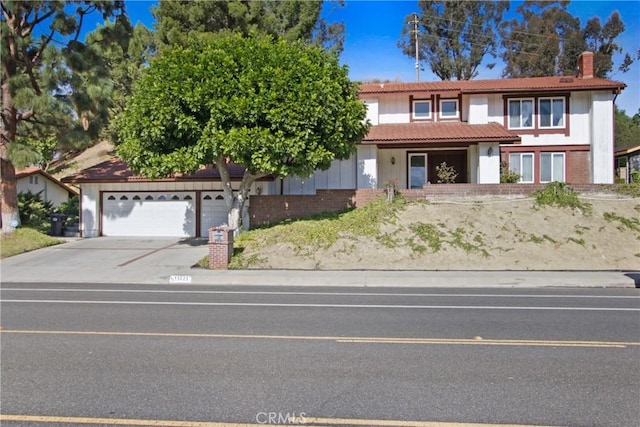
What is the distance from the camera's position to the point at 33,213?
88.9ft

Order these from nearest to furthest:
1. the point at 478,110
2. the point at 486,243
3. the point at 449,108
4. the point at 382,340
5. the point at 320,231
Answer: the point at 382,340, the point at 486,243, the point at 320,231, the point at 478,110, the point at 449,108

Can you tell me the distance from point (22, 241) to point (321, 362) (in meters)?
19.3

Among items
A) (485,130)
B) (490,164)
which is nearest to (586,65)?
(485,130)

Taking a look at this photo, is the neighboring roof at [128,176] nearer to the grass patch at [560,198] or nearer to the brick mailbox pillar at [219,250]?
the brick mailbox pillar at [219,250]

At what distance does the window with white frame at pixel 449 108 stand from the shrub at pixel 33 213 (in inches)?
839

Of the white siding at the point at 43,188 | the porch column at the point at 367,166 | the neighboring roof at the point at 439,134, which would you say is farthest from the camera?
the white siding at the point at 43,188

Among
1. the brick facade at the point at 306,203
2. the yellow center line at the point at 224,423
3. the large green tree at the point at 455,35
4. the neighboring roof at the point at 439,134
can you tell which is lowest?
the yellow center line at the point at 224,423

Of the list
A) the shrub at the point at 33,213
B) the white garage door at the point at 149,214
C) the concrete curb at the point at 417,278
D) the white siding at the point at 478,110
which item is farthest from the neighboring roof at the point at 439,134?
the shrub at the point at 33,213

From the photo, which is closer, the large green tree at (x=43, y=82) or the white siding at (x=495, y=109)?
the large green tree at (x=43, y=82)

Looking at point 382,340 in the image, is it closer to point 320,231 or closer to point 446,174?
point 320,231

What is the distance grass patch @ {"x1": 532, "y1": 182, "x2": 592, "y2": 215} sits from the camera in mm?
20297

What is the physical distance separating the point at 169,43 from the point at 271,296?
23784 mm

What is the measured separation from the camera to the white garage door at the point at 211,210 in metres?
23.8

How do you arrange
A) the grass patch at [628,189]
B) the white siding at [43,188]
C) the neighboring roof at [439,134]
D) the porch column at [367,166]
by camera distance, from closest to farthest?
the grass patch at [628,189]
the neighboring roof at [439,134]
the porch column at [367,166]
the white siding at [43,188]
